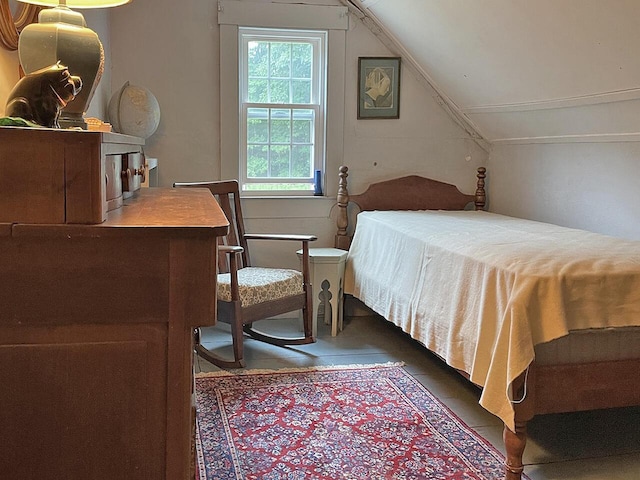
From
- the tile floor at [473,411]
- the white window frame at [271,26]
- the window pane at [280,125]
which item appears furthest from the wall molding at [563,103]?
the tile floor at [473,411]

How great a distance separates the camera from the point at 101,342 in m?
1.14

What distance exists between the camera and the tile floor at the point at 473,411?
241 centimetres

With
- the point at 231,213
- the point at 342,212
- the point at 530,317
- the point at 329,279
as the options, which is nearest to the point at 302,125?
the point at 342,212

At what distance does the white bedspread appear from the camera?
219 cm

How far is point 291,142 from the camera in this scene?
4520 mm

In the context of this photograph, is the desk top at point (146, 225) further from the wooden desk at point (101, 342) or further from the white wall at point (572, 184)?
the white wall at point (572, 184)

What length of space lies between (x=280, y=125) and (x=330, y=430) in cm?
247

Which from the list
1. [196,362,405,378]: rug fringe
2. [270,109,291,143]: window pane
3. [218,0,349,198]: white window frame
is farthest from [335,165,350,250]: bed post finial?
[196,362,405,378]: rug fringe

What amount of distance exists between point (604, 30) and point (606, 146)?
34.9 inches

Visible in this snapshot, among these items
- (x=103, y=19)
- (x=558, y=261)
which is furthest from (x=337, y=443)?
(x=103, y=19)

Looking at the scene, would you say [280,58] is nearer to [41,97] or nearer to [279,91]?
[279,91]

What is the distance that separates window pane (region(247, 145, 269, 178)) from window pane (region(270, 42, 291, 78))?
1.74 feet

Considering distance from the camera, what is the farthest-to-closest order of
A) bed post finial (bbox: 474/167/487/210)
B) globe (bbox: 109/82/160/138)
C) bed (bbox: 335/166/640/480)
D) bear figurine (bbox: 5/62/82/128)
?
bed post finial (bbox: 474/167/487/210)
globe (bbox: 109/82/160/138)
bed (bbox: 335/166/640/480)
bear figurine (bbox: 5/62/82/128)

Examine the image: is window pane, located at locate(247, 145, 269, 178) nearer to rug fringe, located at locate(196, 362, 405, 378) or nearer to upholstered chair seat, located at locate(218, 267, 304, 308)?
upholstered chair seat, located at locate(218, 267, 304, 308)
